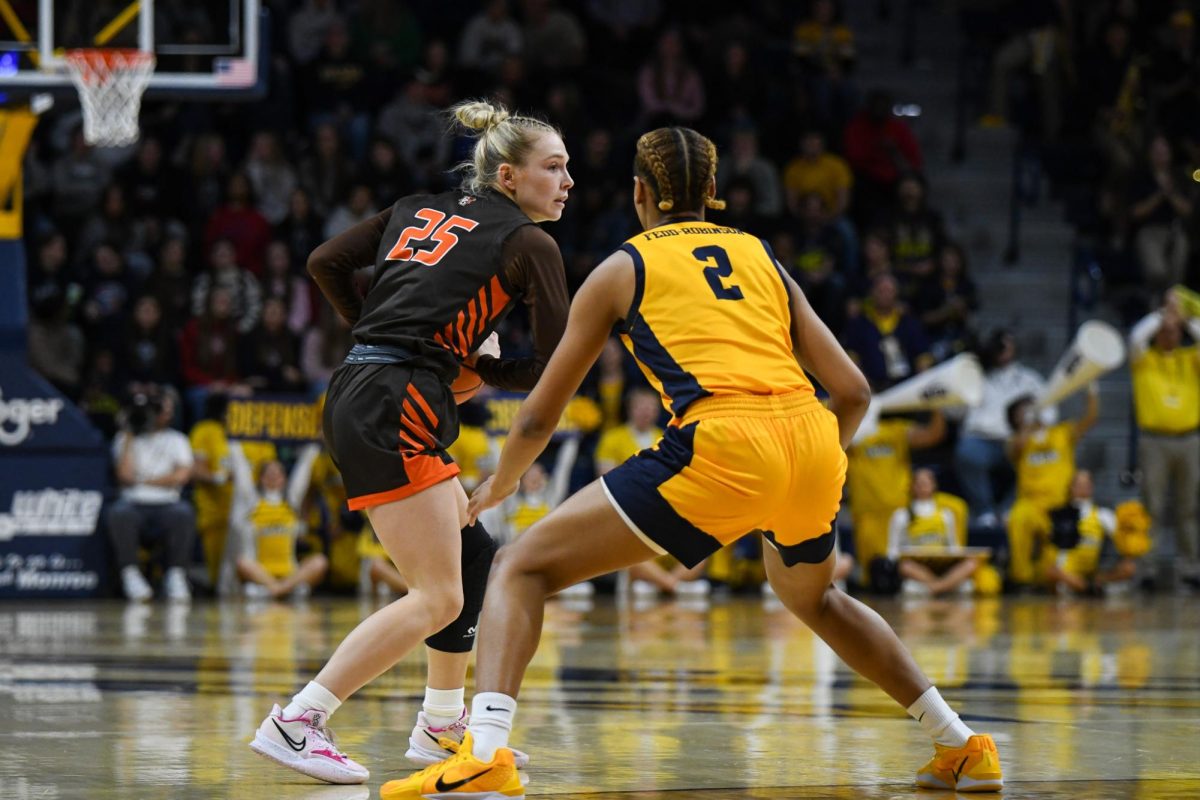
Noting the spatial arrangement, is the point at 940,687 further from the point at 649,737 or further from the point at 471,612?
the point at 471,612

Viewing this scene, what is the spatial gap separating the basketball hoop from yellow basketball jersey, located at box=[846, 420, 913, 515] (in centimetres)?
730

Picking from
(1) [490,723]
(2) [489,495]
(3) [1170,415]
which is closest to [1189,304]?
(3) [1170,415]

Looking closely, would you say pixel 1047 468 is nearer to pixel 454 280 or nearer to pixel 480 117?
pixel 480 117

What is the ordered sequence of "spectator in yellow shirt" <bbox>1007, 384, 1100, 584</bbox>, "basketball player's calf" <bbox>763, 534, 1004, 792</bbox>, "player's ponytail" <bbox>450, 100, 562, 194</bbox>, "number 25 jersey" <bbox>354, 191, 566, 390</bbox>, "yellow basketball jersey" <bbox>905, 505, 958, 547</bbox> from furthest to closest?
"spectator in yellow shirt" <bbox>1007, 384, 1100, 584</bbox> < "yellow basketball jersey" <bbox>905, 505, 958, 547</bbox> < "player's ponytail" <bbox>450, 100, 562, 194</bbox> < "number 25 jersey" <bbox>354, 191, 566, 390</bbox> < "basketball player's calf" <bbox>763, 534, 1004, 792</bbox>

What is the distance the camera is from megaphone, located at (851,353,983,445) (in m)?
16.7

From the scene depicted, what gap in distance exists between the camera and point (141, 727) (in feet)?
22.7

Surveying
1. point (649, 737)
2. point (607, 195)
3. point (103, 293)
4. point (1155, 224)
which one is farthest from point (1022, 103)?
point (649, 737)

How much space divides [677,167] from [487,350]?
3.48 ft

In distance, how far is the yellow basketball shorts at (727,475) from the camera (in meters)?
5.19

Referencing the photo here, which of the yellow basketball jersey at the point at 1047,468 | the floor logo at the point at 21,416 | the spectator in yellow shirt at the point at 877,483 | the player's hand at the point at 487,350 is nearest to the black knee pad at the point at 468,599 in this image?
the player's hand at the point at 487,350

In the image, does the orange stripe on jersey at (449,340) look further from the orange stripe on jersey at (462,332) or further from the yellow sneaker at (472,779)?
the yellow sneaker at (472,779)

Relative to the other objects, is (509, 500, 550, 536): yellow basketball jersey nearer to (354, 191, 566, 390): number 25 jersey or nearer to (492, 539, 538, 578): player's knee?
(354, 191, 566, 390): number 25 jersey

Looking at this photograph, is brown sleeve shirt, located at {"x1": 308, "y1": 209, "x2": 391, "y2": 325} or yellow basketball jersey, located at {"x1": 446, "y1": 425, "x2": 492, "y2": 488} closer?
brown sleeve shirt, located at {"x1": 308, "y1": 209, "x2": 391, "y2": 325}

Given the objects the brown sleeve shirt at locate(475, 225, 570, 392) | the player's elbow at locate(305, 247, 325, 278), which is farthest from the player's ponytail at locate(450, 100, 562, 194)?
the player's elbow at locate(305, 247, 325, 278)
